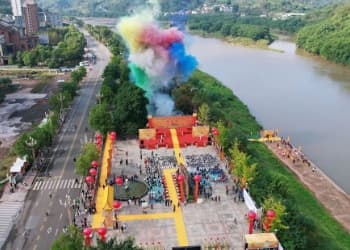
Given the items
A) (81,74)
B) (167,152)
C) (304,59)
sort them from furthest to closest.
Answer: (304,59) < (81,74) < (167,152)

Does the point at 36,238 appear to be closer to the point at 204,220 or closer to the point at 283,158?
the point at 204,220

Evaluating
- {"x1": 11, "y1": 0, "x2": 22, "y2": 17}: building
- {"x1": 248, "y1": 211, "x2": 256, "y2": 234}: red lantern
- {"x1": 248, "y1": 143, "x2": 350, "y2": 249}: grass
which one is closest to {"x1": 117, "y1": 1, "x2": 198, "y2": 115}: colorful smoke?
{"x1": 248, "y1": 143, "x2": 350, "y2": 249}: grass

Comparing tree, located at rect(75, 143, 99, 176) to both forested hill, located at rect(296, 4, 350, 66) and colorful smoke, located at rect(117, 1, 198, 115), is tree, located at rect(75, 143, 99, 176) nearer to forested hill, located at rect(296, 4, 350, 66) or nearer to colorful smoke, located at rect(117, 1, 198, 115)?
colorful smoke, located at rect(117, 1, 198, 115)

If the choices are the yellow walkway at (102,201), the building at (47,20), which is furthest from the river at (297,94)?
the building at (47,20)

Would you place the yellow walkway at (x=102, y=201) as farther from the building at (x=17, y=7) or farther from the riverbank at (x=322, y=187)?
the building at (x=17, y=7)

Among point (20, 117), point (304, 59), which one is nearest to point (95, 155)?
point (20, 117)
